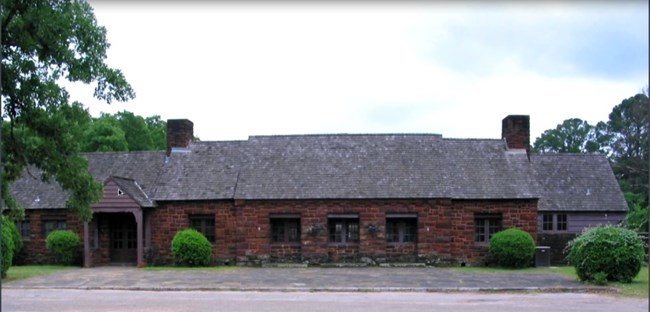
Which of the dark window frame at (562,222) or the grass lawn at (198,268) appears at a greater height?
the dark window frame at (562,222)

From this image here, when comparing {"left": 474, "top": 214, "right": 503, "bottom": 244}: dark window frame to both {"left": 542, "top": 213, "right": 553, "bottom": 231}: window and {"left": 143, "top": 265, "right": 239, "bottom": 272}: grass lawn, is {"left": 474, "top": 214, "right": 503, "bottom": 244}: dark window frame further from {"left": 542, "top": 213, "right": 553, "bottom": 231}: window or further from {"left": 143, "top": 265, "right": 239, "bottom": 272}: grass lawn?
{"left": 143, "top": 265, "right": 239, "bottom": 272}: grass lawn

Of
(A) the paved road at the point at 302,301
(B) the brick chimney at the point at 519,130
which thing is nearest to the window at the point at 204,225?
(A) the paved road at the point at 302,301

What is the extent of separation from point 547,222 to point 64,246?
22.9m

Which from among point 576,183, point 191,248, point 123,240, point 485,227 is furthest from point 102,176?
point 576,183

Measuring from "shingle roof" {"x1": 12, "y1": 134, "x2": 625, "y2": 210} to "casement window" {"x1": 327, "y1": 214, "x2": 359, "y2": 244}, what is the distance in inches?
49.3

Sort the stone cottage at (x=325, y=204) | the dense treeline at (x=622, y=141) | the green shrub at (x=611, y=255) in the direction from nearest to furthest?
the green shrub at (x=611, y=255)
the stone cottage at (x=325, y=204)
the dense treeline at (x=622, y=141)

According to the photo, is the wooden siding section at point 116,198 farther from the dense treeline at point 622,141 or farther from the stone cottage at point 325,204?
the dense treeline at point 622,141

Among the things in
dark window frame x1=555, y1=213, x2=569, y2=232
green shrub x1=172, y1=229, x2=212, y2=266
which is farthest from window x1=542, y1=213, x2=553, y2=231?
green shrub x1=172, y1=229, x2=212, y2=266

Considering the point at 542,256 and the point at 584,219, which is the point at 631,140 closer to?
the point at 584,219

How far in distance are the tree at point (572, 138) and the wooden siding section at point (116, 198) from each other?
5788 centimetres

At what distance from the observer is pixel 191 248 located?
27.5m

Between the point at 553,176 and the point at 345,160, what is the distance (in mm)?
11259

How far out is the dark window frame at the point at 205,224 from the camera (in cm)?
2950

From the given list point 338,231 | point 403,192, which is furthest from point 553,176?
point 338,231
